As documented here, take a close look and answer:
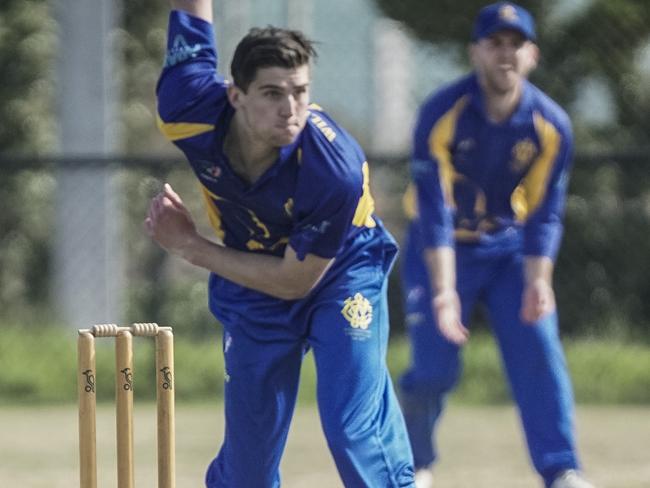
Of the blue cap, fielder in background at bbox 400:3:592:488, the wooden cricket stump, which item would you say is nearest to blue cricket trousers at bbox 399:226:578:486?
fielder in background at bbox 400:3:592:488

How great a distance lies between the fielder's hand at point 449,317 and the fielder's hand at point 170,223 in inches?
61.6

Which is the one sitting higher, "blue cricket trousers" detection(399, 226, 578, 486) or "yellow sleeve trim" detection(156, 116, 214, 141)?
"yellow sleeve trim" detection(156, 116, 214, 141)

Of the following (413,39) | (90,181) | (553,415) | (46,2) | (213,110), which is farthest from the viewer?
(46,2)

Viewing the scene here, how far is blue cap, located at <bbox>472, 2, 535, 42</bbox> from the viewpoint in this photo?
662 cm

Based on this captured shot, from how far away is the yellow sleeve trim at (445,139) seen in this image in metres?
6.78

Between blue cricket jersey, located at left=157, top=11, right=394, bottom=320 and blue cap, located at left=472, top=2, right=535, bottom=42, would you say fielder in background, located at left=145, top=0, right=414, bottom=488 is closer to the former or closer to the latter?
blue cricket jersey, located at left=157, top=11, right=394, bottom=320

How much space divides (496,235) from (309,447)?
1.89 m

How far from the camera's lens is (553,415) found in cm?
657

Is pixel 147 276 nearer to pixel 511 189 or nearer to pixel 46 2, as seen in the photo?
pixel 46 2

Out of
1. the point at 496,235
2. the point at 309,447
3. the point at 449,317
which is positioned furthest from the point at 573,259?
the point at 449,317

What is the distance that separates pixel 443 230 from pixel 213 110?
76.9 inches

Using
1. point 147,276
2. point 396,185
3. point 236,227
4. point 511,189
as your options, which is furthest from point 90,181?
point 236,227

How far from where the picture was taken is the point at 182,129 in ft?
16.1

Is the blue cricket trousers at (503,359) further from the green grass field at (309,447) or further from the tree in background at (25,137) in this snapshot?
the tree in background at (25,137)
